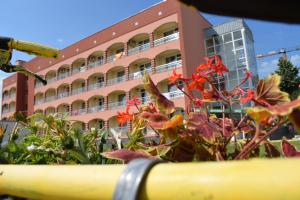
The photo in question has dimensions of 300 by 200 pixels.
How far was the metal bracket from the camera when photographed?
0.37 m

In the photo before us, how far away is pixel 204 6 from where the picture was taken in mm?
316

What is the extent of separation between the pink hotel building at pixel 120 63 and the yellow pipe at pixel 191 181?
58.2ft

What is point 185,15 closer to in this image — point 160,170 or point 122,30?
point 122,30

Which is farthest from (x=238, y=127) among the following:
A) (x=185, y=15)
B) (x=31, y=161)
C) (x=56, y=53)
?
(x=185, y=15)

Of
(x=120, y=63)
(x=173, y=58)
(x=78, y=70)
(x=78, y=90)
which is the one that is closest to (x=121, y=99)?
(x=120, y=63)

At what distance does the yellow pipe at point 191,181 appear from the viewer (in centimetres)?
29

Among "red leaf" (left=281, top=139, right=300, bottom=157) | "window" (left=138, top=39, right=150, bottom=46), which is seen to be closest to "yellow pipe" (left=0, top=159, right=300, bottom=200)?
"red leaf" (left=281, top=139, right=300, bottom=157)

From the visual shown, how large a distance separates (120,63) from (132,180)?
2593 cm

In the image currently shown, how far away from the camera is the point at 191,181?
342 mm

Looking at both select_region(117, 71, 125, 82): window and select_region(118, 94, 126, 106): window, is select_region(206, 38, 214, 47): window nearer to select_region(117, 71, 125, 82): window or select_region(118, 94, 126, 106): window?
select_region(117, 71, 125, 82): window

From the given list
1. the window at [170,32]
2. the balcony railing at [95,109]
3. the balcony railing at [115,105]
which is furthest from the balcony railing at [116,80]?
the window at [170,32]

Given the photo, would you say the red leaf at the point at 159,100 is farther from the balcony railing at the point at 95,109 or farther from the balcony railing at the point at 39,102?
the balcony railing at the point at 39,102

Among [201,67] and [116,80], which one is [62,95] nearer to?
[116,80]

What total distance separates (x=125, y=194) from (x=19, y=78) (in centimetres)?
4079
